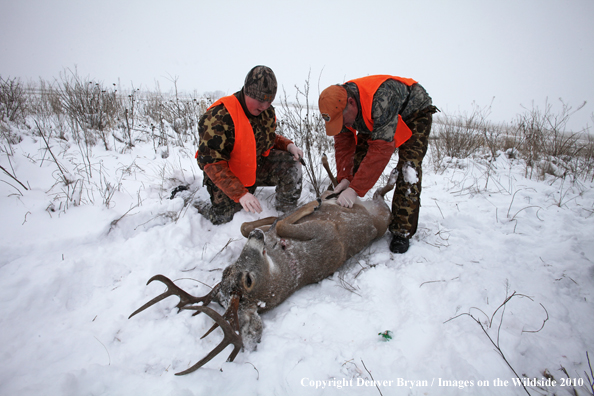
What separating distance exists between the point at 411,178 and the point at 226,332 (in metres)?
2.35

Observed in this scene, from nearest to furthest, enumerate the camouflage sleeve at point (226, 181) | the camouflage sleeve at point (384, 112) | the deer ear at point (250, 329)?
the deer ear at point (250, 329)
the camouflage sleeve at point (384, 112)
the camouflage sleeve at point (226, 181)

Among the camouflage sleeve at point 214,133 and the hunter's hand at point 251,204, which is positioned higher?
the camouflage sleeve at point 214,133

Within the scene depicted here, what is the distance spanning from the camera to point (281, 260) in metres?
2.18

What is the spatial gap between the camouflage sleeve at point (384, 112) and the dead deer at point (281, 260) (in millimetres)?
714

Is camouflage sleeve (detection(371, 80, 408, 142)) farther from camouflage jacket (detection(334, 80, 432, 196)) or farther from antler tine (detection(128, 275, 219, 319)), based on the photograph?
antler tine (detection(128, 275, 219, 319))

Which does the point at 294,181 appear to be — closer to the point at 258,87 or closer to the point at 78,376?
the point at 258,87

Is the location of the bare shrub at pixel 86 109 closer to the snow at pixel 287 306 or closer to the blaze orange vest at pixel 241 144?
the snow at pixel 287 306

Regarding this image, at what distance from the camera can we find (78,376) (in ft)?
4.56

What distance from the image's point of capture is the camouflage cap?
258cm

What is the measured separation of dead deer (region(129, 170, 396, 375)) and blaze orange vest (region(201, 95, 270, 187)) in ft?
2.17

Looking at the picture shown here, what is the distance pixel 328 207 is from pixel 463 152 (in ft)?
17.4

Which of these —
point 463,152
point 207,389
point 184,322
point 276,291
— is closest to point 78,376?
point 184,322

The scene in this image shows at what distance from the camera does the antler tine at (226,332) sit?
1458mm

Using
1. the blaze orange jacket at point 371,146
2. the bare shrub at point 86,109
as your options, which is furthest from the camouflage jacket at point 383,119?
the bare shrub at point 86,109
